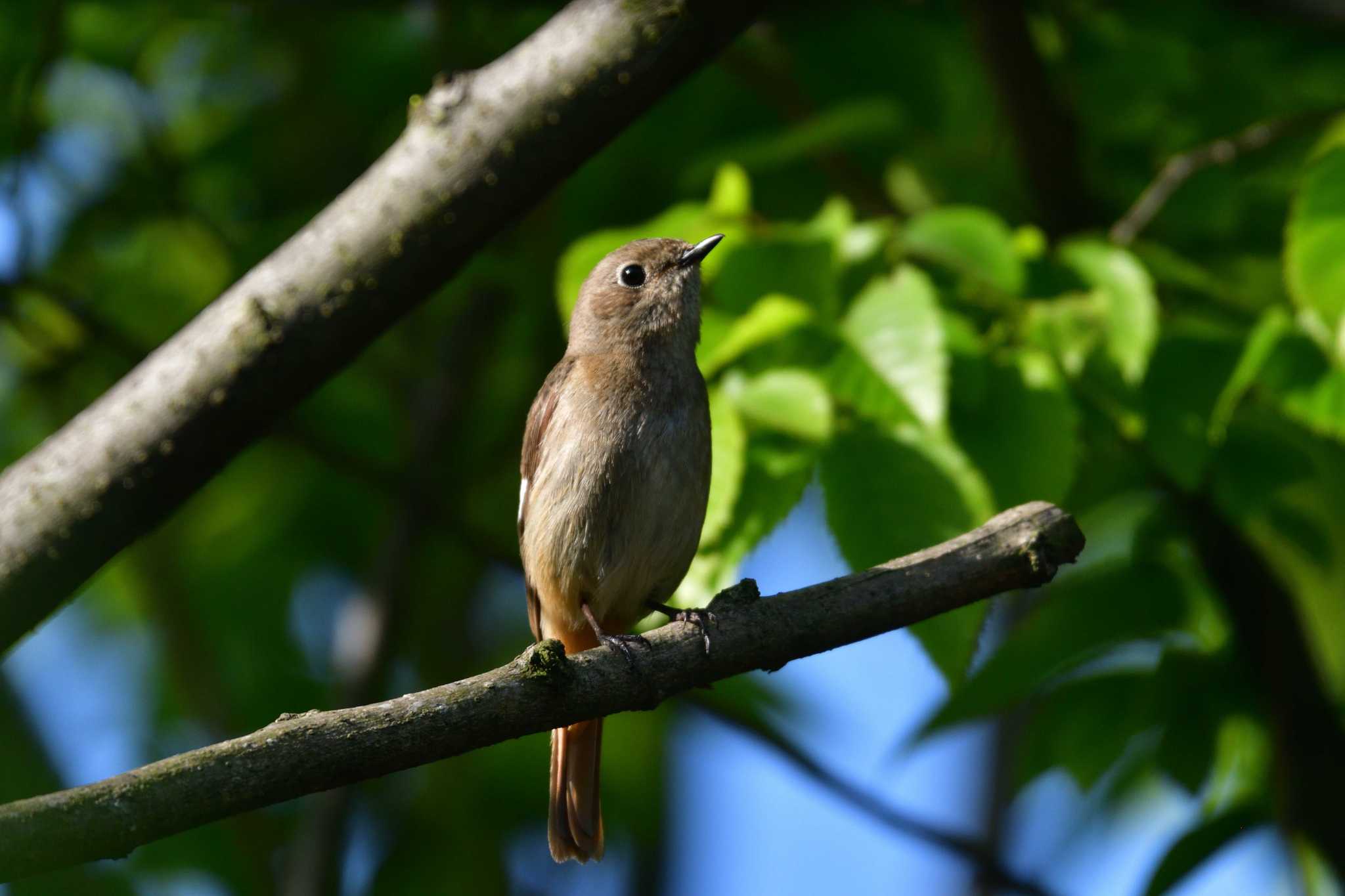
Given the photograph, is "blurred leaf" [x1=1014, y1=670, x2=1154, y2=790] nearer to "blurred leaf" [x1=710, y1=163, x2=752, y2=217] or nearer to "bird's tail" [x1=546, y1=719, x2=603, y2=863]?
"bird's tail" [x1=546, y1=719, x2=603, y2=863]

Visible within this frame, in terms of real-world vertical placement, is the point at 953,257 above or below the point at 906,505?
above

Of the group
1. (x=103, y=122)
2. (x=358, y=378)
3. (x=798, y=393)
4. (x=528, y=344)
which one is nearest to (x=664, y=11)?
(x=798, y=393)

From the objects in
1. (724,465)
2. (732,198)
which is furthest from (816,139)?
(724,465)

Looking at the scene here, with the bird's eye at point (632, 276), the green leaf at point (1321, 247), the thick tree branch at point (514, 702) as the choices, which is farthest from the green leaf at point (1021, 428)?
the bird's eye at point (632, 276)

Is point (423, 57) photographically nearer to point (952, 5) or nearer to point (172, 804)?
point (952, 5)

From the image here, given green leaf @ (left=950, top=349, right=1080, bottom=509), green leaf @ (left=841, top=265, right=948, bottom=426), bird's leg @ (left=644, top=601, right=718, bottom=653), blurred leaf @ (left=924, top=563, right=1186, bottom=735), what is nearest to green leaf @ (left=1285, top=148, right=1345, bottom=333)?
green leaf @ (left=950, top=349, right=1080, bottom=509)

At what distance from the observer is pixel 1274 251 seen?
5.02 m

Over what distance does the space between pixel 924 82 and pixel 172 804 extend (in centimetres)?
443

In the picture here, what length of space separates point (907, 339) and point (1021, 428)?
41 centimetres

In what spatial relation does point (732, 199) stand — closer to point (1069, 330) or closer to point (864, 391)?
point (864, 391)

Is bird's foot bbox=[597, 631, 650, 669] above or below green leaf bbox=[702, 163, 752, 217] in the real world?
below

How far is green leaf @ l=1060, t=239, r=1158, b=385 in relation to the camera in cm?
363

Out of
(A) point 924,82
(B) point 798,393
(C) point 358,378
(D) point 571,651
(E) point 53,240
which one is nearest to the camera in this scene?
(B) point 798,393

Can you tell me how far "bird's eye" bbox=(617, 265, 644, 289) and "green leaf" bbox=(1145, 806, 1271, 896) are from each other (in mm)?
2732
